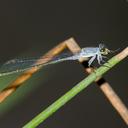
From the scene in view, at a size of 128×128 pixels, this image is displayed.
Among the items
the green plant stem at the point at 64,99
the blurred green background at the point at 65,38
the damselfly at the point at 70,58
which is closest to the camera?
the green plant stem at the point at 64,99

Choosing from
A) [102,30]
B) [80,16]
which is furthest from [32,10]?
[102,30]

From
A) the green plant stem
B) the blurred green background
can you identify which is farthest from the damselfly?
the blurred green background

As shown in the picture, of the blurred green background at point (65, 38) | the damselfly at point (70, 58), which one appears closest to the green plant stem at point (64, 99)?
the damselfly at point (70, 58)

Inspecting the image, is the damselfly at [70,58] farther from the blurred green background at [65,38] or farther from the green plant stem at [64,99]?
the blurred green background at [65,38]

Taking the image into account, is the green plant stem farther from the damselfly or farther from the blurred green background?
the blurred green background

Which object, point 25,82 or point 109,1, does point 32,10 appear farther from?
point 25,82

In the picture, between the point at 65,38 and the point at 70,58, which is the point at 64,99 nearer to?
the point at 70,58

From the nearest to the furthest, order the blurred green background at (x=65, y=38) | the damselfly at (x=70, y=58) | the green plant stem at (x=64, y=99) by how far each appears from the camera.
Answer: the green plant stem at (x=64, y=99) < the damselfly at (x=70, y=58) < the blurred green background at (x=65, y=38)

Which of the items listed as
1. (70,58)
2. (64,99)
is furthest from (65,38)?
(64,99)

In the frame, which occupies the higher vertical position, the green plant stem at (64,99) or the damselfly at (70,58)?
the damselfly at (70,58)

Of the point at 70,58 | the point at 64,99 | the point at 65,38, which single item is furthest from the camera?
the point at 65,38

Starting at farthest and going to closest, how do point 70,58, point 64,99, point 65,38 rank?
point 65,38, point 70,58, point 64,99
